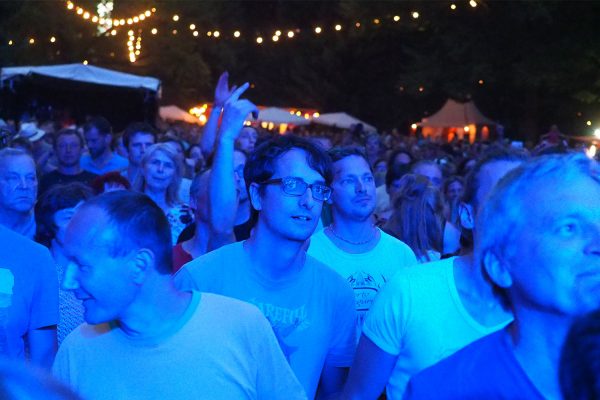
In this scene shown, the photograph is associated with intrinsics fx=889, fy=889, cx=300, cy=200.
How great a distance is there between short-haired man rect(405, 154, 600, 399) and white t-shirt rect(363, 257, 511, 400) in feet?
2.34

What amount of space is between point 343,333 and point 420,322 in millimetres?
707

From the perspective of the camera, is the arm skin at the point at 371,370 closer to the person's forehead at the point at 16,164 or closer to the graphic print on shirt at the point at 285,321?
the graphic print on shirt at the point at 285,321

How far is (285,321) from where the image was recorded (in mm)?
3496

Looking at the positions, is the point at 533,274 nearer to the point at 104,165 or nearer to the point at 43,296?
the point at 43,296

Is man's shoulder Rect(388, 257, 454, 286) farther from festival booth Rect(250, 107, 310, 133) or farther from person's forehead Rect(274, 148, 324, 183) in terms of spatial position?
festival booth Rect(250, 107, 310, 133)

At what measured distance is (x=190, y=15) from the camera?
50094 mm

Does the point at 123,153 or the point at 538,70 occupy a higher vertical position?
the point at 538,70

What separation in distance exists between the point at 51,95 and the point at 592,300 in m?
21.2

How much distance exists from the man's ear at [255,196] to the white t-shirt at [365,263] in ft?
2.45

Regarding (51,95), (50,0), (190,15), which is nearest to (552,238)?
(51,95)

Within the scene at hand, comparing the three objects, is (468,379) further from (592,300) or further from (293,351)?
(293,351)

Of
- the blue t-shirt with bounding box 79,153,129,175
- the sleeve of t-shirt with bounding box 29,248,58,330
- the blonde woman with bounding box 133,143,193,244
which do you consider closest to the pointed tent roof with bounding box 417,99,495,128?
the blue t-shirt with bounding box 79,153,129,175

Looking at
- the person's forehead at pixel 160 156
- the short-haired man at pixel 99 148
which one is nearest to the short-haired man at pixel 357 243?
the person's forehead at pixel 160 156

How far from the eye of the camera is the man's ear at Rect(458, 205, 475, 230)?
11.9 ft
